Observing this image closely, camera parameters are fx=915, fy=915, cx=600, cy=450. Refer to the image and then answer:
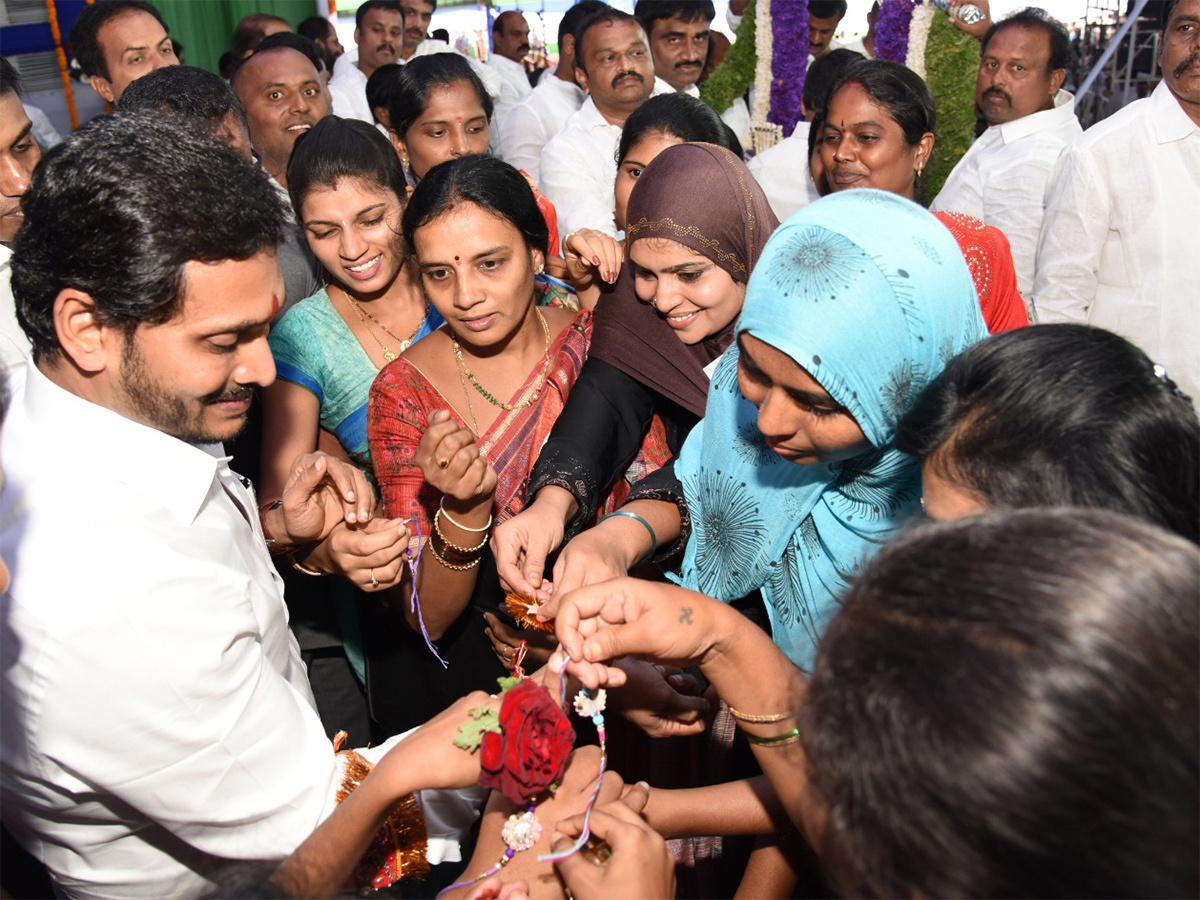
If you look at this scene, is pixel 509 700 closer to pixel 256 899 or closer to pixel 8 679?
pixel 256 899

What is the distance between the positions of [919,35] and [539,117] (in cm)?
257

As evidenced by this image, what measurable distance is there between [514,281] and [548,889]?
164cm

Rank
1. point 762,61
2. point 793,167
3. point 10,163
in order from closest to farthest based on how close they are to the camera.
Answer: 1. point 10,163
2. point 793,167
3. point 762,61

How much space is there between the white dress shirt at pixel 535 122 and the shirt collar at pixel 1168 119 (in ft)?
12.2

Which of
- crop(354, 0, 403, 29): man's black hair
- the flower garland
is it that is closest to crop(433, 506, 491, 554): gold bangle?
the flower garland

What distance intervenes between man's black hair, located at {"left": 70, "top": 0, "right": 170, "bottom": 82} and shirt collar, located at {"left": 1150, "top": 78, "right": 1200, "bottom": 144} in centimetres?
482

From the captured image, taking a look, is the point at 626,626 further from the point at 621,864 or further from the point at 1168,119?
the point at 1168,119

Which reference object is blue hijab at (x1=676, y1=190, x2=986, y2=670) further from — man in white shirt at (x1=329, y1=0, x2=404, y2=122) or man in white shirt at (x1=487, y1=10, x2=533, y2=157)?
man in white shirt at (x1=329, y1=0, x2=404, y2=122)

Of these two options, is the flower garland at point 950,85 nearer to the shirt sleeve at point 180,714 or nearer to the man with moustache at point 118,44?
the man with moustache at point 118,44

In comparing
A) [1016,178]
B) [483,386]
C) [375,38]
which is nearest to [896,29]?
[1016,178]

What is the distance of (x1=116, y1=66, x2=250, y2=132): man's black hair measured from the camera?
339cm

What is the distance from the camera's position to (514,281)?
2639 millimetres

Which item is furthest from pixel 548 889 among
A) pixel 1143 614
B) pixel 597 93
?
pixel 597 93

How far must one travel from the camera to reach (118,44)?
482 cm
